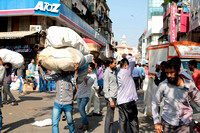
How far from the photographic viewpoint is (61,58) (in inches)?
151

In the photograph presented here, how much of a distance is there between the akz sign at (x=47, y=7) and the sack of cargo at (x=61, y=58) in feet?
38.8

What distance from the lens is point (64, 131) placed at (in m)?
5.32

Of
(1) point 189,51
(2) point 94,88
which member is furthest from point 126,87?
(1) point 189,51

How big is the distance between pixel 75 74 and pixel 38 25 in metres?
12.5

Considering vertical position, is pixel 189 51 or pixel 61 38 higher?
pixel 189 51

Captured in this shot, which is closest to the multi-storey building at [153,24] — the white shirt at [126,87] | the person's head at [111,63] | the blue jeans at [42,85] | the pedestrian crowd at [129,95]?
the blue jeans at [42,85]

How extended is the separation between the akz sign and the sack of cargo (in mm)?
11819

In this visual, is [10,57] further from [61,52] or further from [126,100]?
[126,100]

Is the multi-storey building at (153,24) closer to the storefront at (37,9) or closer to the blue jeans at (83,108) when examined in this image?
the storefront at (37,9)

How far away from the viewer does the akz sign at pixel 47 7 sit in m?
14.9

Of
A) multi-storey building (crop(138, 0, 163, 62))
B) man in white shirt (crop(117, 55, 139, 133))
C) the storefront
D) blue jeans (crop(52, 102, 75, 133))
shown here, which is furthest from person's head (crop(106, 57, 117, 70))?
multi-storey building (crop(138, 0, 163, 62))

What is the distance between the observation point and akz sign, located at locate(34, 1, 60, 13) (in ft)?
48.7

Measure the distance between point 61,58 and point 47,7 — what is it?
40.2 feet

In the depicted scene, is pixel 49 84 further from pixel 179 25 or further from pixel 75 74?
pixel 179 25
